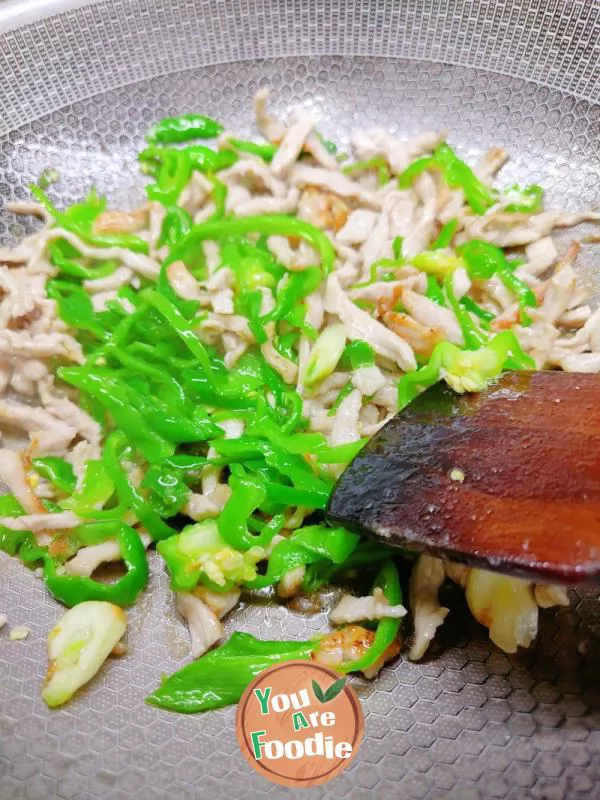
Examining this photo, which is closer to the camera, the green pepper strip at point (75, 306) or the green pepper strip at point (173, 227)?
the green pepper strip at point (75, 306)

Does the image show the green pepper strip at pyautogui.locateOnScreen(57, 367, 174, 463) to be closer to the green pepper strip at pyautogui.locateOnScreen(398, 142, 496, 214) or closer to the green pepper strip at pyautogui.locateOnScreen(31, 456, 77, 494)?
the green pepper strip at pyautogui.locateOnScreen(31, 456, 77, 494)

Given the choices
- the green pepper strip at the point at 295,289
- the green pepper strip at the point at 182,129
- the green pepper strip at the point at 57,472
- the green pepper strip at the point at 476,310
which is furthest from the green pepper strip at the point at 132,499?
the green pepper strip at the point at 182,129

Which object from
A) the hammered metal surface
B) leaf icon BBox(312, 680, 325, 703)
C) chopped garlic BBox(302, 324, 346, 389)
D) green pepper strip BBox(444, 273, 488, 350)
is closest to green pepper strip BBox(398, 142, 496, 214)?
the hammered metal surface

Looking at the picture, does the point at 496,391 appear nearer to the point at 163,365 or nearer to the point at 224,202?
the point at 163,365

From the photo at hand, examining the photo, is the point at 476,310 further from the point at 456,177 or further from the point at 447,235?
the point at 456,177

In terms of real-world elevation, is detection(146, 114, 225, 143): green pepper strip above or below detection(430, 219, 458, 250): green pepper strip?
above

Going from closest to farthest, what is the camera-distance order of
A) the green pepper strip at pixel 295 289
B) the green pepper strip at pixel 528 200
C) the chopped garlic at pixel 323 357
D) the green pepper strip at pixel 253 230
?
the chopped garlic at pixel 323 357
the green pepper strip at pixel 295 289
the green pepper strip at pixel 253 230
the green pepper strip at pixel 528 200

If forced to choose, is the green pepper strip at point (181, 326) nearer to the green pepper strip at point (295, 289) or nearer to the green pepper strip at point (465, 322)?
the green pepper strip at point (295, 289)
